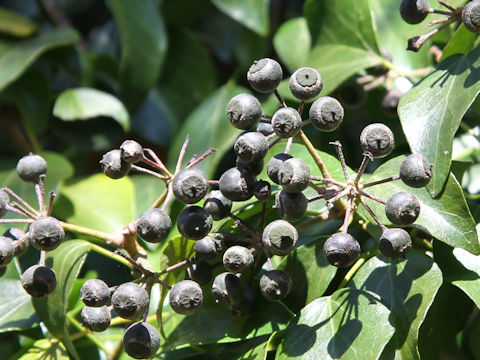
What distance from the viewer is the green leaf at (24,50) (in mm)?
1816

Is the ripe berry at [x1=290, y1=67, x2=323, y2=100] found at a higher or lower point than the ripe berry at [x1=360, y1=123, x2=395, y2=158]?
higher

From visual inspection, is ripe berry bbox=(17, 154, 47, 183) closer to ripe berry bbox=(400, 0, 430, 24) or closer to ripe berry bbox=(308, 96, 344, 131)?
ripe berry bbox=(308, 96, 344, 131)

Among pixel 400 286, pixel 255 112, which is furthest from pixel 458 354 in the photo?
pixel 255 112

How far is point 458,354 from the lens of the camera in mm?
1317

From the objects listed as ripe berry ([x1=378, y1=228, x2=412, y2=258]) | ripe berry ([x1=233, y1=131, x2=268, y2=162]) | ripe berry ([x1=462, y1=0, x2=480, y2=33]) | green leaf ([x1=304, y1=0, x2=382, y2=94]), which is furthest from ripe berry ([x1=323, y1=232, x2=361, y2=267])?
green leaf ([x1=304, y1=0, x2=382, y2=94])

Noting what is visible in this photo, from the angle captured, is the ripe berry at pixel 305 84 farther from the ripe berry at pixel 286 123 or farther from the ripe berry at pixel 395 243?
the ripe berry at pixel 395 243

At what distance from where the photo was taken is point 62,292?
1.13 metres

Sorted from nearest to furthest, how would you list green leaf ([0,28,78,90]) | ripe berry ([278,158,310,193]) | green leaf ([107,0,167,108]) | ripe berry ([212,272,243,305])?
ripe berry ([278,158,310,193]) < ripe berry ([212,272,243,305]) < green leaf ([0,28,78,90]) < green leaf ([107,0,167,108])

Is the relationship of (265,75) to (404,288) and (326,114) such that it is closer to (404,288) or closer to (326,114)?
(326,114)

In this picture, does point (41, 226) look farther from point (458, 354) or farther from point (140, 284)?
point (458, 354)

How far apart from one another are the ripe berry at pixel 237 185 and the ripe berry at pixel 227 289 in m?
0.12

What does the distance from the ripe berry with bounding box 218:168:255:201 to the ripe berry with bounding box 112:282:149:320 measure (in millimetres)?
177

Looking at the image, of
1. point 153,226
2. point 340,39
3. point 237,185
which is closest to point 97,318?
point 153,226

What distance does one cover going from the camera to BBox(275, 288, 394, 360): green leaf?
0.94 metres
